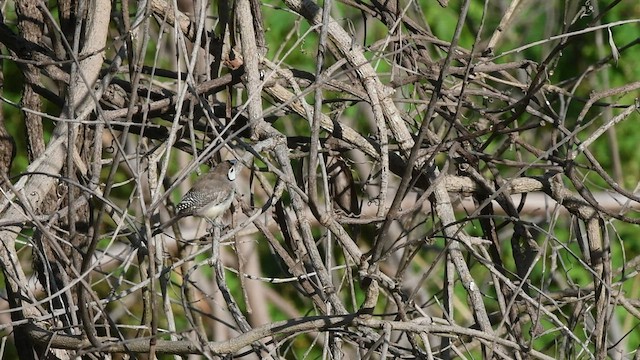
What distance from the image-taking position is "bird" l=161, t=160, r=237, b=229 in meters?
3.97

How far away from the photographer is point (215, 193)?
Result: 4156 millimetres

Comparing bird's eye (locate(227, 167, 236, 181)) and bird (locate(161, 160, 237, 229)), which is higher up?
bird's eye (locate(227, 167, 236, 181))

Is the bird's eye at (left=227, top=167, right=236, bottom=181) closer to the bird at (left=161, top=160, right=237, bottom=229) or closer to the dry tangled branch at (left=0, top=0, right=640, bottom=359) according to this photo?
the bird at (left=161, top=160, right=237, bottom=229)

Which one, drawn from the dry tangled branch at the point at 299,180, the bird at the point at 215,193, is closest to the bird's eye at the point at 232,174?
the bird at the point at 215,193

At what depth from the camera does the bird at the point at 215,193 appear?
3973mm

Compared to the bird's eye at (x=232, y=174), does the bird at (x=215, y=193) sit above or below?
below

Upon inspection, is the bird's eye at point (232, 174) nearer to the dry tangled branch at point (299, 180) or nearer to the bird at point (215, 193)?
the bird at point (215, 193)

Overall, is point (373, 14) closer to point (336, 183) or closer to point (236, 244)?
point (336, 183)

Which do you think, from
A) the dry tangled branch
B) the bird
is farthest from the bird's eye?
the dry tangled branch

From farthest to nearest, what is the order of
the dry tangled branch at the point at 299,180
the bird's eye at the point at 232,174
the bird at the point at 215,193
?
the bird's eye at the point at 232,174 < the bird at the point at 215,193 < the dry tangled branch at the point at 299,180

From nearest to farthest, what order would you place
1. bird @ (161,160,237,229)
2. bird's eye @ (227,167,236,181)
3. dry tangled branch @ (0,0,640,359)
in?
dry tangled branch @ (0,0,640,359) < bird @ (161,160,237,229) < bird's eye @ (227,167,236,181)

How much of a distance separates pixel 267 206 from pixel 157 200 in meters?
0.53

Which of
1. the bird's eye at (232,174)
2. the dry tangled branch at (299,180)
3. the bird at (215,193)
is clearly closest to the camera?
the dry tangled branch at (299,180)

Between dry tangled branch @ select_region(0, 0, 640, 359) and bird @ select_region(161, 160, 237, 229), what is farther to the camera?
bird @ select_region(161, 160, 237, 229)
